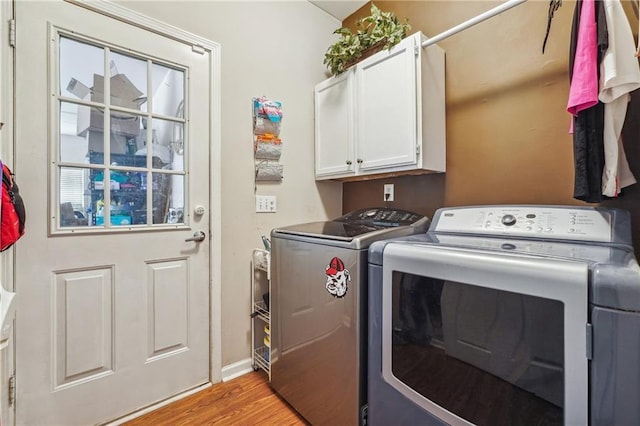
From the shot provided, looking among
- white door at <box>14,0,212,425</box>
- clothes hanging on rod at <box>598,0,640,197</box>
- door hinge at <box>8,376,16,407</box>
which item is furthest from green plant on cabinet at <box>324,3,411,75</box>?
door hinge at <box>8,376,16,407</box>

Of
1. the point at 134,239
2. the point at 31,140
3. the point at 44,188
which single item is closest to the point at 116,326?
the point at 134,239

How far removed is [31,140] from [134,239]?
62cm

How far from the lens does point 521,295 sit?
30.9 inches

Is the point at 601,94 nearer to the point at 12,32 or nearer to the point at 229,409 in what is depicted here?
the point at 229,409

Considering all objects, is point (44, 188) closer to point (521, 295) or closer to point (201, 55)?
point (201, 55)

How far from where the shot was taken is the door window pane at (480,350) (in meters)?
0.75

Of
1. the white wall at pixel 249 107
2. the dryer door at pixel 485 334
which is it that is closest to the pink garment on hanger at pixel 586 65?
the dryer door at pixel 485 334

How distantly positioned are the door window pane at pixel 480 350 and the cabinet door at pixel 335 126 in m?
1.19

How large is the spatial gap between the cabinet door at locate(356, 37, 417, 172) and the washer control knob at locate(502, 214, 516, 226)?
21.7 inches

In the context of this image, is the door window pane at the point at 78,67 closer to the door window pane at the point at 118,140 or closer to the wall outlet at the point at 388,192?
the door window pane at the point at 118,140

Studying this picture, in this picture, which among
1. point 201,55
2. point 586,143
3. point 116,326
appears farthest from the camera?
point 201,55

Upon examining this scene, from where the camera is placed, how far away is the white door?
52.8 inches

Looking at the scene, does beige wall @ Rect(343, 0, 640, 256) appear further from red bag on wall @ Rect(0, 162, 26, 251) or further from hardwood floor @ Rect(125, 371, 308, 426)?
red bag on wall @ Rect(0, 162, 26, 251)

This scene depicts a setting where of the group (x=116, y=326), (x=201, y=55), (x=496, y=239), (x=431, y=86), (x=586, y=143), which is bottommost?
(x=116, y=326)
